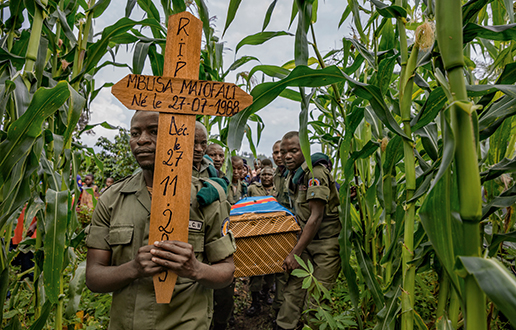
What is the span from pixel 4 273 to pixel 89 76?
1.10m

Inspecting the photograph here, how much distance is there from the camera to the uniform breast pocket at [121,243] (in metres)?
1.03

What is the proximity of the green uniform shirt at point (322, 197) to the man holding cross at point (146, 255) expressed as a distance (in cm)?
112

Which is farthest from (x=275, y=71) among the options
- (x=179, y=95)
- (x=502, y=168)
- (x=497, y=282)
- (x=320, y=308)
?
(x=320, y=308)

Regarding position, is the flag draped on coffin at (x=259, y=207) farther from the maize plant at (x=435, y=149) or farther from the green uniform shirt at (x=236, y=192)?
the green uniform shirt at (x=236, y=192)

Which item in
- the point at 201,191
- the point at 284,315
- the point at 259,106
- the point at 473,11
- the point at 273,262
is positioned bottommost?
the point at 284,315

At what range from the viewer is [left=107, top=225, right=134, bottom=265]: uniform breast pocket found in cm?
103

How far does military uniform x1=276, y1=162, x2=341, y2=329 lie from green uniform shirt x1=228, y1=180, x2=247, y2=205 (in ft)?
3.74

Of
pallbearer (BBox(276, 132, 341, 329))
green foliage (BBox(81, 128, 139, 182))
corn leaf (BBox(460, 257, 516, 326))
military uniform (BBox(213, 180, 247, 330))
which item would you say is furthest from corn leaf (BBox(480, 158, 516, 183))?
green foliage (BBox(81, 128, 139, 182))

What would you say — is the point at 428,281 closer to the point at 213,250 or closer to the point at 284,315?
the point at 284,315


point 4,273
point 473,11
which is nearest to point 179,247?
point 4,273

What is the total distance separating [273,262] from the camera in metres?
2.06

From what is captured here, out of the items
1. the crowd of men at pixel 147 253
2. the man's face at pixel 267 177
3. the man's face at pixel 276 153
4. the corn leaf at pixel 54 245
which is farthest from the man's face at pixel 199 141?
the man's face at pixel 267 177

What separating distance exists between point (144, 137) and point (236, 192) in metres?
2.64

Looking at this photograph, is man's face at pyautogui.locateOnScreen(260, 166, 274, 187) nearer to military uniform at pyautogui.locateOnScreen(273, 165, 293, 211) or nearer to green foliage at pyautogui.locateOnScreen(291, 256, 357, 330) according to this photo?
military uniform at pyautogui.locateOnScreen(273, 165, 293, 211)
